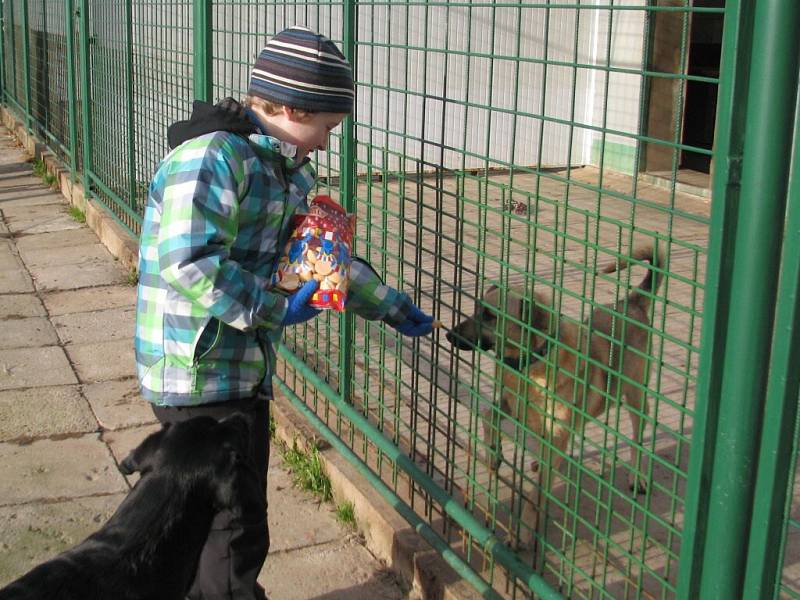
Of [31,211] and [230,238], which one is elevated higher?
[230,238]

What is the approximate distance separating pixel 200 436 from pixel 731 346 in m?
1.36

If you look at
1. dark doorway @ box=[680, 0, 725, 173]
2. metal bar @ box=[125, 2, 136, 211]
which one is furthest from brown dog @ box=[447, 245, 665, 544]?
dark doorway @ box=[680, 0, 725, 173]

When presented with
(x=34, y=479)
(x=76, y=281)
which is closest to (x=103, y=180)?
(x=76, y=281)

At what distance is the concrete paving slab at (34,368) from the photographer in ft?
17.9

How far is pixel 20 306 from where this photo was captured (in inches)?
270

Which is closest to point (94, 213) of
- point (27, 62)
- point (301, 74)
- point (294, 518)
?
point (27, 62)

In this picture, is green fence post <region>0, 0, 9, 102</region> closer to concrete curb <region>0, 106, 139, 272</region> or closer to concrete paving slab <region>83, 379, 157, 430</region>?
concrete curb <region>0, 106, 139, 272</region>

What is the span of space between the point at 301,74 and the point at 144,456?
43.1 inches

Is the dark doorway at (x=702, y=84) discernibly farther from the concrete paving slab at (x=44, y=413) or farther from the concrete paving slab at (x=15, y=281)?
the concrete paving slab at (x=44, y=413)

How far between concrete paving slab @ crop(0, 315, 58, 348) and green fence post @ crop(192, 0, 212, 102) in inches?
76.7

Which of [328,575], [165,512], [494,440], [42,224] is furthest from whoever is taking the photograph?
[42,224]

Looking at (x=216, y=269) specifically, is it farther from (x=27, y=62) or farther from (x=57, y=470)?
(x=27, y=62)

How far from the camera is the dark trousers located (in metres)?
2.80

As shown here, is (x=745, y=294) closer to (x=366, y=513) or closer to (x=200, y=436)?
(x=200, y=436)
